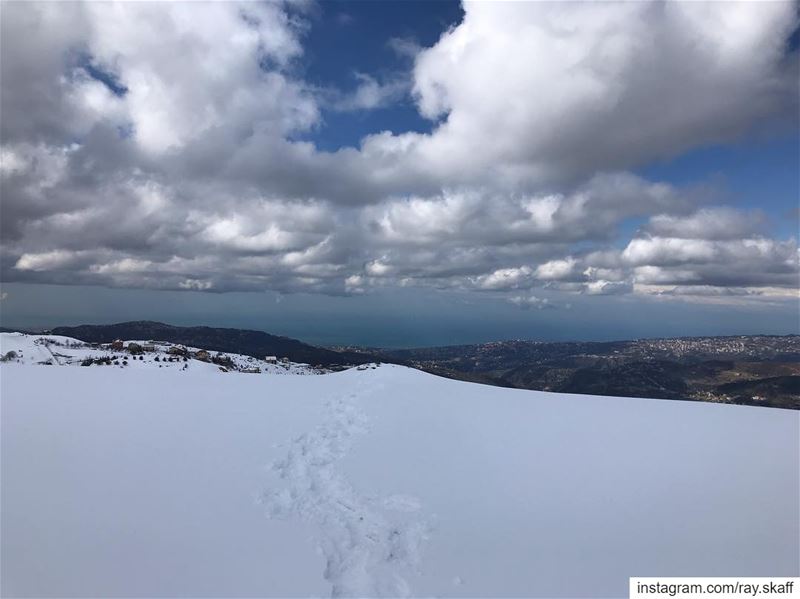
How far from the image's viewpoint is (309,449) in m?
9.80

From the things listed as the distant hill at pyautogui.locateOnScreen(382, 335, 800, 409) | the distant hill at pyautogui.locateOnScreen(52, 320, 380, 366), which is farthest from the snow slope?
the distant hill at pyautogui.locateOnScreen(52, 320, 380, 366)

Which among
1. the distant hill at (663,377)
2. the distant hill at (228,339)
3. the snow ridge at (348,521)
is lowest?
the distant hill at (663,377)

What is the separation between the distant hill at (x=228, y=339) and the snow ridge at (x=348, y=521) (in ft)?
338

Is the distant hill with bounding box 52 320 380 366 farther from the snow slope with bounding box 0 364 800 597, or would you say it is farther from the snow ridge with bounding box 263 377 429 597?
the snow ridge with bounding box 263 377 429 597

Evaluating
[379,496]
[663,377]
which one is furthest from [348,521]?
[663,377]

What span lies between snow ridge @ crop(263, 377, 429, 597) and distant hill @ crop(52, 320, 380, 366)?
103120mm

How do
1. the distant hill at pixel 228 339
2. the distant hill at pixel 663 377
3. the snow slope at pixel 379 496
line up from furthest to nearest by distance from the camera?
the distant hill at pixel 228 339
the distant hill at pixel 663 377
the snow slope at pixel 379 496

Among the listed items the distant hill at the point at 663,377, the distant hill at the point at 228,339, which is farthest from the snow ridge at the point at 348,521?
the distant hill at the point at 228,339

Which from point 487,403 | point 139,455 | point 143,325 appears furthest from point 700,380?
point 143,325

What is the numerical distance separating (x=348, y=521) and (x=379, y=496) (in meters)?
0.95

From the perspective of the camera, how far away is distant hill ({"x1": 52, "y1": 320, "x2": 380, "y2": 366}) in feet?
389

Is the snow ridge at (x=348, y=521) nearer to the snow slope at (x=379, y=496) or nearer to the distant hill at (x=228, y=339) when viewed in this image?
the snow slope at (x=379, y=496)

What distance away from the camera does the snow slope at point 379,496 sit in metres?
5.76

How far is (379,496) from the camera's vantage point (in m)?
7.89
